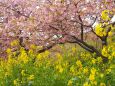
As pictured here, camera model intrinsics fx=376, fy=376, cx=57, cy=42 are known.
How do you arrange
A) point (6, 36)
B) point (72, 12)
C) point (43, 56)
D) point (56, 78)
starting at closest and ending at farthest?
1. point (56, 78)
2. point (43, 56)
3. point (72, 12)
4. point (6, 36)

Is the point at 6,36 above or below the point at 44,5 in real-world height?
below

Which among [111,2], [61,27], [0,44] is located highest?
[111,2]

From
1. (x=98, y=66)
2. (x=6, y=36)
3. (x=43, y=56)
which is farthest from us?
(x=6, y=36)

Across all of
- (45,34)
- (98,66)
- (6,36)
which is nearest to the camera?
(98,66)

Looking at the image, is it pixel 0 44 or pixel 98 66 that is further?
pixel 0 44

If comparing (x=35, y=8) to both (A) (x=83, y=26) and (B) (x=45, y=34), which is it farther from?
(A) (x=83, y=26)

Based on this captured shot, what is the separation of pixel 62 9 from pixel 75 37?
101 cm

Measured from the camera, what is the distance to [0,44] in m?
12.5

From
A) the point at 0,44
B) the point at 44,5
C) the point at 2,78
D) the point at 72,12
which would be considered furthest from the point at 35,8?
the point at 2,78

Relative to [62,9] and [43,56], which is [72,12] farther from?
[43,56]

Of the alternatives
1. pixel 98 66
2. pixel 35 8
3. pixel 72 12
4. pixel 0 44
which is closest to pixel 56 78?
pixel 98 66

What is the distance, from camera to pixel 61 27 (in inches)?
425

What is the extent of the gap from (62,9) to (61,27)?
0.59 m

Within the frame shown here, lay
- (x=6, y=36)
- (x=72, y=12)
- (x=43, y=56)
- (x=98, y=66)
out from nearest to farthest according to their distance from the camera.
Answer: (x=98, y=66), (x=43, y=56), (x=72, y=12), (x=6, y=36)
